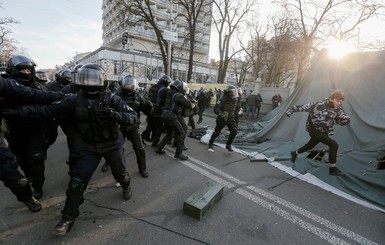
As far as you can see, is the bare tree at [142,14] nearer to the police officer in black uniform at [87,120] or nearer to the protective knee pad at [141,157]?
the protective knee pad at [141,157]

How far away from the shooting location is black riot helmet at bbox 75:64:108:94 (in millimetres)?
2424

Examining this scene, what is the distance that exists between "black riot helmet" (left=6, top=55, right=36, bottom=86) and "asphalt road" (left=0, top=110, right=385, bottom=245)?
67.7 inches

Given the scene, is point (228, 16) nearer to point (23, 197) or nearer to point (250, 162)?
point (250, 162)

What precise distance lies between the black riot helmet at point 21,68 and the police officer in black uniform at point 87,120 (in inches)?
34.3

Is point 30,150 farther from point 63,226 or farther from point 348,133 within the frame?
point 348,133

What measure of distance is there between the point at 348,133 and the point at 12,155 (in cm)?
634

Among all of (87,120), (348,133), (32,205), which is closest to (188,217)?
(87,120)

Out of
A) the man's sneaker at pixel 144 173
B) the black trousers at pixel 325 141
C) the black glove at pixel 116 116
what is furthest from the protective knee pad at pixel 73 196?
the black trousers at pixel 325 141

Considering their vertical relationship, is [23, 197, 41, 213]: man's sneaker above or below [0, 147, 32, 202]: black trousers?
below

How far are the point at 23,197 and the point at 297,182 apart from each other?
4479mm

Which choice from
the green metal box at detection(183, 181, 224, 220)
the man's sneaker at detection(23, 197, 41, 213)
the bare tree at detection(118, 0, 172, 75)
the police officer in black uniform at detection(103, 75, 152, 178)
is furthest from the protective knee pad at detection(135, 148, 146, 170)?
the bare tree at detection(118, 0, 172, 75)

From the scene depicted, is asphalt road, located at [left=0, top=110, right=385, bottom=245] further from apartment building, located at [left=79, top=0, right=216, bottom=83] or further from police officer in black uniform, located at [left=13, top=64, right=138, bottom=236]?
apartment building, located at [left=79, top=0, right=216, bottom=83]

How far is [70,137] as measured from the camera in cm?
336

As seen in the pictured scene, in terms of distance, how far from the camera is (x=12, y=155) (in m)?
2.48
